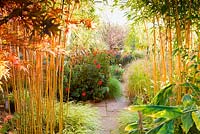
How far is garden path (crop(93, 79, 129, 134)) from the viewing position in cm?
343

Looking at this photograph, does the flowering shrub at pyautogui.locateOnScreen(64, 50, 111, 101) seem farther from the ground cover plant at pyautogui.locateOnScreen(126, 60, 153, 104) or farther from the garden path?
the ground cover plant at pyautogui.locateOnScreen(126, 60, 153, 104)

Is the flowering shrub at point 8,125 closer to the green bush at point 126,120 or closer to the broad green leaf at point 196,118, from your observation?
the green bush at point 126,120

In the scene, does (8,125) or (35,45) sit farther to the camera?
(8,125)

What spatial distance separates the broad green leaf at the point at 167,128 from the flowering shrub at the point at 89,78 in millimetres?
3926

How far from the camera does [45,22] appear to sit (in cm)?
144

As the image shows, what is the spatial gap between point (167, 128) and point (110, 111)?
3548 millimetres

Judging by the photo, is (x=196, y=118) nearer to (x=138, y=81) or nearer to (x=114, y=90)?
(x=138, y=81)

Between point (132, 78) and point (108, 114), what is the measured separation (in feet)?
2.59

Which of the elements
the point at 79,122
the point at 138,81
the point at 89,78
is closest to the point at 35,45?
the point at 79,122

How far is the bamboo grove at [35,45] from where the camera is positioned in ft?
4.75

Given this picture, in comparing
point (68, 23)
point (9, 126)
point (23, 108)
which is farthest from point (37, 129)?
point (68, 23)

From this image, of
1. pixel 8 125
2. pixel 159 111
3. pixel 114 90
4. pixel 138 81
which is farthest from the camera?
pixel 114 90

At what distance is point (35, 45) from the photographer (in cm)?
167

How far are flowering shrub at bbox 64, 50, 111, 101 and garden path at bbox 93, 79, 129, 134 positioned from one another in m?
0.21
